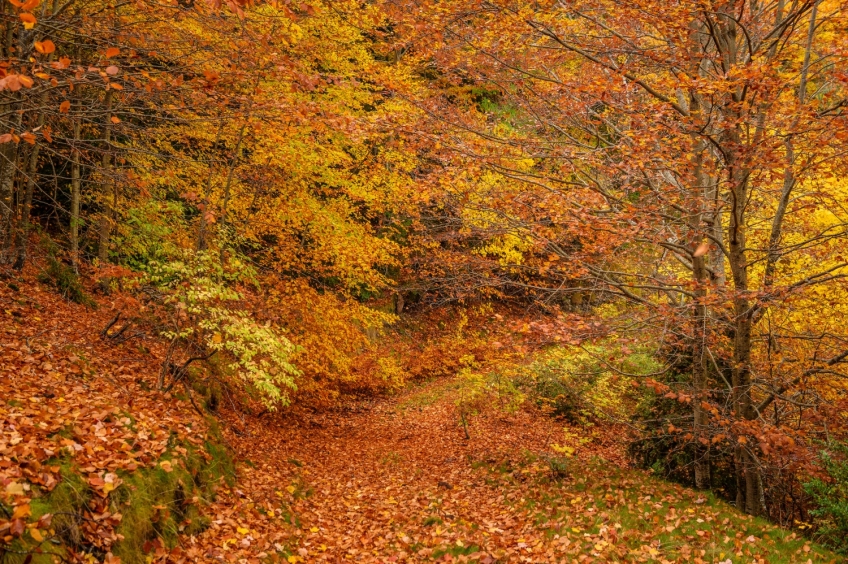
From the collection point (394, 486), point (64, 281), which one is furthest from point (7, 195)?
point (394, 486)

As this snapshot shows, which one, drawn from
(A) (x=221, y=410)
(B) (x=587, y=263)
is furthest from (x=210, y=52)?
(B) (x=587, y=263)

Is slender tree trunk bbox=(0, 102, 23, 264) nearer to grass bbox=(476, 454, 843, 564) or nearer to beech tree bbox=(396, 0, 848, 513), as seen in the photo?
beech tree bbox=(396, 0, 848, 513)

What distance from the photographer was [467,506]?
340 inches

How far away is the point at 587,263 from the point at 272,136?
19.0ft

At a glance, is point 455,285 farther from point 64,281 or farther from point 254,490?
point 64,281

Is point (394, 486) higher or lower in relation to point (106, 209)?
lower

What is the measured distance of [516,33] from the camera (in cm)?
758

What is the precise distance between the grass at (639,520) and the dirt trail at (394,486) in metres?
0.35

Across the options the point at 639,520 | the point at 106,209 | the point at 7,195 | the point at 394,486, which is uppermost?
the point at 106,209

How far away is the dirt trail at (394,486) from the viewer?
6910 mm

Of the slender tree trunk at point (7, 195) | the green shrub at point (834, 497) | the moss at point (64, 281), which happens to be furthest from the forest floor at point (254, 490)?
the slender tree trunk at point (7, 195)

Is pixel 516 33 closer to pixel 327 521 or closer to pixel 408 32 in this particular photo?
pixel 408 32

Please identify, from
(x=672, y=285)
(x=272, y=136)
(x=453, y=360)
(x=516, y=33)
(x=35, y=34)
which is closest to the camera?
(x=35, y=34)

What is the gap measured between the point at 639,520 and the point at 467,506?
2570 millimetres
